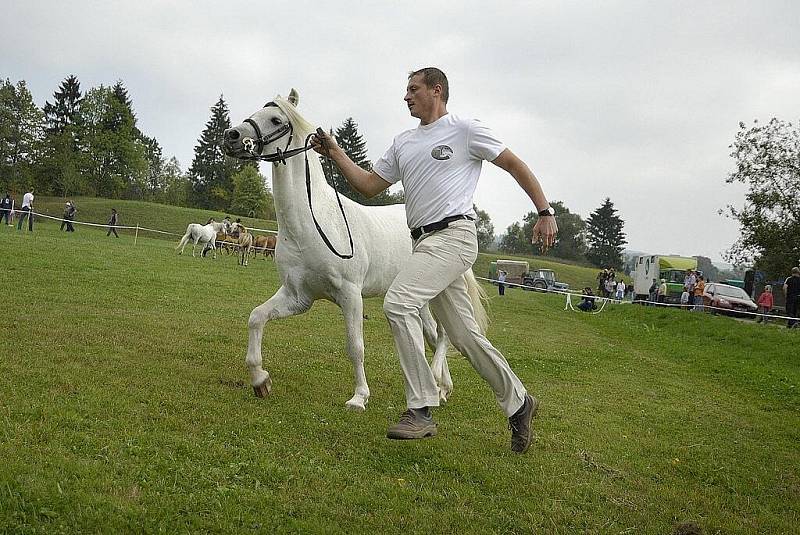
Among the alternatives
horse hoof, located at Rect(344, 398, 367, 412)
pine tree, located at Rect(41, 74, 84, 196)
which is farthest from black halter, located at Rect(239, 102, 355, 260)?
pine tree, located at Rect(41, 74, 84, 196)

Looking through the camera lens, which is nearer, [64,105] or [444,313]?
[444,313]

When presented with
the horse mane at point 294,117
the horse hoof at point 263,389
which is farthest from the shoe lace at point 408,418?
the horse mane at point 294,117

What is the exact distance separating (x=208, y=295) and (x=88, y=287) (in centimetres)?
271

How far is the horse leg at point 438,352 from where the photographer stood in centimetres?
720

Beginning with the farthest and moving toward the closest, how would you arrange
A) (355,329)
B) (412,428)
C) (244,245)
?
(244,245)
(355,329)
(412,428)

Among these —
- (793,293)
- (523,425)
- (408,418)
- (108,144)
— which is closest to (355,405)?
(408,418)

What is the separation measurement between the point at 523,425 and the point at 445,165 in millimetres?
1994

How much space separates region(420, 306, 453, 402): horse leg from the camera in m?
7.20

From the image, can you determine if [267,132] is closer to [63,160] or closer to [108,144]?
[63,160]

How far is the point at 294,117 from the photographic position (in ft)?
20.0

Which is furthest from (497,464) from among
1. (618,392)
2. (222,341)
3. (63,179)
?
(63,179)

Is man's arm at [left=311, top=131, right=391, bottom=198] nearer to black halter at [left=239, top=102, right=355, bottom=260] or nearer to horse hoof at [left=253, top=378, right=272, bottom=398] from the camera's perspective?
black halter at [left=239, top=102, right=355, bottom=260]

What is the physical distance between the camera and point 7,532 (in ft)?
9.32

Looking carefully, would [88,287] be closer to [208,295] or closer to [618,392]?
[208,295]
